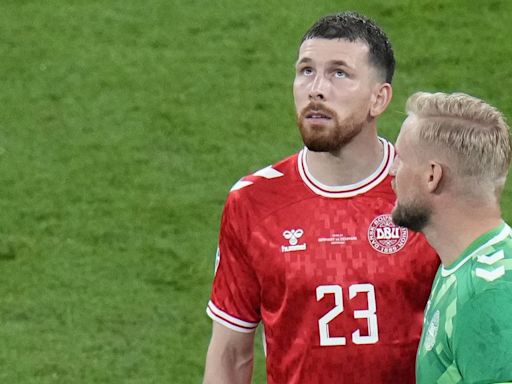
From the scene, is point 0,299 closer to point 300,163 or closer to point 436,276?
point 300,163

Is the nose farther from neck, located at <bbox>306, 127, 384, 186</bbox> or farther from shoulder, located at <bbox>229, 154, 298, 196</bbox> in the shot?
shoulder, located at <bbox>229, 154, 298, 196</bbox>

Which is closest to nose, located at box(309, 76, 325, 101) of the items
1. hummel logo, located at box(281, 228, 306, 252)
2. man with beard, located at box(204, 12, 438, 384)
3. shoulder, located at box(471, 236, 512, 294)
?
man with beard, located at box(204, 12, 438, 384)

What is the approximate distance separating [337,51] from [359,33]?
12cm

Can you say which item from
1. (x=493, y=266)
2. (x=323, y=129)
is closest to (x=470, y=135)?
(x=493, y=266)

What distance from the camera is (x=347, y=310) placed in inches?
202

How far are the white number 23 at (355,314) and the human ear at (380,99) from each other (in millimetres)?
662

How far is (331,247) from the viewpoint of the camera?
5.19 meters

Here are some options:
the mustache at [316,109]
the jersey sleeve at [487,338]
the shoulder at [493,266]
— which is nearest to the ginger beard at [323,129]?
the mustache at [316,109]

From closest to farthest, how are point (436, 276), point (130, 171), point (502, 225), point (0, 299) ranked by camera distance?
point (502, 225) < point (436, 276) < point (0, 299) < point (130, 171)

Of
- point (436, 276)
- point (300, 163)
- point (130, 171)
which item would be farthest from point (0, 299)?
point (436, 276)

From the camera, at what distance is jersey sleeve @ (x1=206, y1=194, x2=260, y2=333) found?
5.30 meters

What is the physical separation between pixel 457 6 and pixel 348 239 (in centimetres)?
603

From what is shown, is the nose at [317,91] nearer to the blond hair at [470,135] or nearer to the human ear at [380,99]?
the human ear at [380,99]

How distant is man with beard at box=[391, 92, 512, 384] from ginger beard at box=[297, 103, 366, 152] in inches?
22.9
